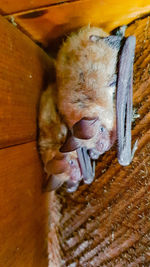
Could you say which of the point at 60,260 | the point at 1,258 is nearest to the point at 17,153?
the point at 1,258

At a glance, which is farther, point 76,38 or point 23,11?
point 76,38

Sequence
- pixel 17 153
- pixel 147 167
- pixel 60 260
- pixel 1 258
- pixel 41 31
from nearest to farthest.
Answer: pixel 1 258 → pixel 17 153 → pixel 147 167 → pixel 41 31 → pixel 60 260

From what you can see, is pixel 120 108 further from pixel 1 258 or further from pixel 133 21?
pixel 1 258

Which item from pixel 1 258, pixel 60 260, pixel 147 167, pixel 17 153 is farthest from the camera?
pixel 60 260

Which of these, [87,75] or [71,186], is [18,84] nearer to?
[87,75]

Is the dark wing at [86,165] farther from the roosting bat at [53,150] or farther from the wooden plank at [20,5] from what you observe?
the wooden plank at [20,5]

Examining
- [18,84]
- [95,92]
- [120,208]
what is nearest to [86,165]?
[120,208]
